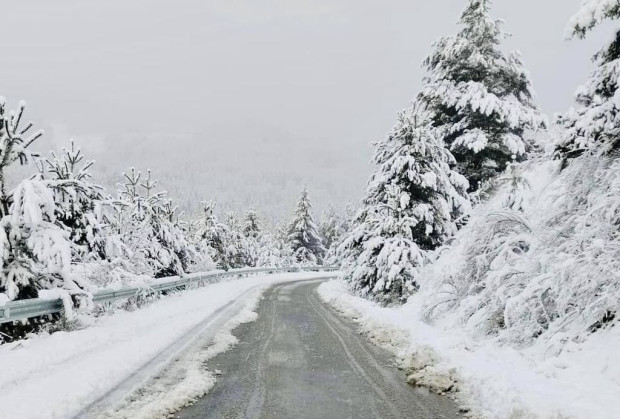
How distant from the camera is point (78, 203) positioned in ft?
35.8

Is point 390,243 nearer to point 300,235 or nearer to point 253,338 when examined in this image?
point 253,338

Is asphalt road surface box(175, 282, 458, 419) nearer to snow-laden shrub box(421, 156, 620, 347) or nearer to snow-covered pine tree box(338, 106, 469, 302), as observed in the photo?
snow-laden shrub box(421, 156, 620, 347)

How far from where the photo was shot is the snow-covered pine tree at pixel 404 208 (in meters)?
16.0

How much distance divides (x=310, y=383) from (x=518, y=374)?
279 centimetres

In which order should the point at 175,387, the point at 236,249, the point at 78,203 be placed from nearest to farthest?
the point at 175,387 → the point at 78,203 → the point at 236,249

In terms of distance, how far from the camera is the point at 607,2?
265 inches

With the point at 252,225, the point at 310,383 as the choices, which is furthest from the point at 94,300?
the point at 252,225

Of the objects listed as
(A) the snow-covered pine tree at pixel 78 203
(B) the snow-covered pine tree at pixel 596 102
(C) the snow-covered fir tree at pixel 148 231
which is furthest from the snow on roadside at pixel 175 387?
(C) the snow-covered fir tree at pixel 148 231

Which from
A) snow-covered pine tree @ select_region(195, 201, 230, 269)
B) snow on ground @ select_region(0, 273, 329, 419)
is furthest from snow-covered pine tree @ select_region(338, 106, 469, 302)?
snow-covered pine tree @ select_region(195, 201, 230, 269)

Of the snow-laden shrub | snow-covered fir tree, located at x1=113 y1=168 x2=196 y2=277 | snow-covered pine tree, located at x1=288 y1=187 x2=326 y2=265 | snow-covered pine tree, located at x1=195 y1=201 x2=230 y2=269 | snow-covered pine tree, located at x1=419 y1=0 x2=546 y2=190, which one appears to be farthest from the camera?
snow-covered pine tree, located at x1=288 y1=187 x2=326 y2=265

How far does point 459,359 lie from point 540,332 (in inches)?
61.5

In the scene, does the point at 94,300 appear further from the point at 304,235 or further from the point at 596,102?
the point at 304,235

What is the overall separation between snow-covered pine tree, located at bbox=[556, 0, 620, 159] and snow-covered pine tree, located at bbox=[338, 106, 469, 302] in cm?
784

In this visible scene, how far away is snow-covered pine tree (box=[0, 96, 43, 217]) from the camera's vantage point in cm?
979
